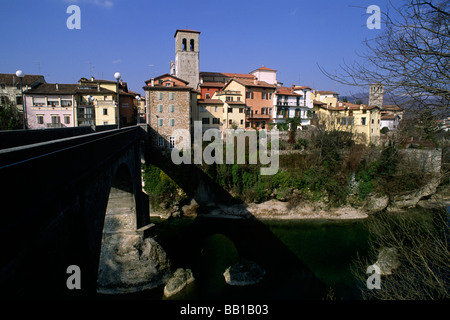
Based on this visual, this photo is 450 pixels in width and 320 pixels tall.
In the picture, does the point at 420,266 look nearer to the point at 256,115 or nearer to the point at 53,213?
the point at 53,213

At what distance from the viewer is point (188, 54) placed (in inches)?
1738

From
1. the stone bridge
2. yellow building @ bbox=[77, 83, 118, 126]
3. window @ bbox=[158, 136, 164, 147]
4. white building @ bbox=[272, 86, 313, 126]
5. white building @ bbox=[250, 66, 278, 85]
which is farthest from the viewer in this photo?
white building @ bbox=[250, 66, 278, 85]

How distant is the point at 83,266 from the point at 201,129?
29.2m

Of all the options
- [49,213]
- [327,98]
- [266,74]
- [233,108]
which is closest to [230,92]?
[233,108]

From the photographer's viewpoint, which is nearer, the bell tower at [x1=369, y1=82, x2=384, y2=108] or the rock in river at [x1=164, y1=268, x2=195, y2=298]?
→ the bell tower at [x1=369, y1=82, x2=384, y2=108]

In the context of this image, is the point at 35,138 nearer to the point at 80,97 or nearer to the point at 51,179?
the point at 51,179

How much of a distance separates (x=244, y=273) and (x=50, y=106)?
91.1 ft

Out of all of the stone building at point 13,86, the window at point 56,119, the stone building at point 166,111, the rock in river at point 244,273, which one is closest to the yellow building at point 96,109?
the window at point 56,119

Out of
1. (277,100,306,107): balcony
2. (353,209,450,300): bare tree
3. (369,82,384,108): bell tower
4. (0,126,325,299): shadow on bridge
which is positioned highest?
(277,100,306,107): balcony

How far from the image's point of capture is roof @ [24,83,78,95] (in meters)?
28.6

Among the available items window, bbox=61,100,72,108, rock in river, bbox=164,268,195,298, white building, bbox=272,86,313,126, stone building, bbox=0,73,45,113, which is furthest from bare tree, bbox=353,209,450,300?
stone building, bbox=0,73,45,113

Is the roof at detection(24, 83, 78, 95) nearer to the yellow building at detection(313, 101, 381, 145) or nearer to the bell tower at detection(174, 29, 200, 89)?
the bell tower at detection(174, 29, 200, 89)

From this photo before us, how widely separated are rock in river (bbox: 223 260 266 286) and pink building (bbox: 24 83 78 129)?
24.6m

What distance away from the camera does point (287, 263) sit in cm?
1641
